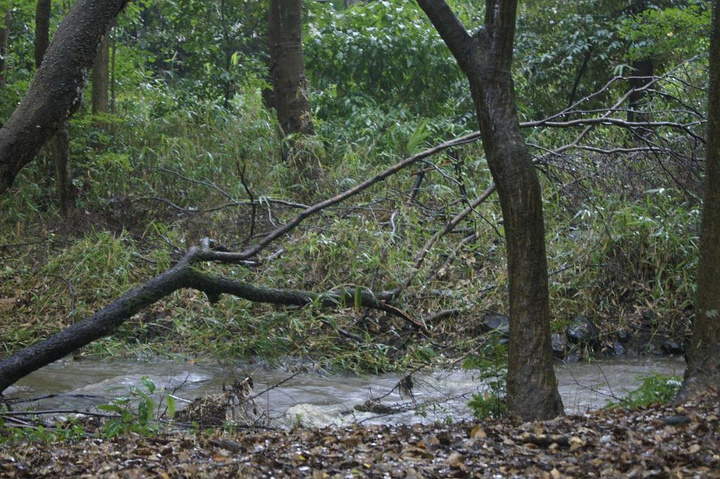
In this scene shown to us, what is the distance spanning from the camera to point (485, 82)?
4059 millimetres

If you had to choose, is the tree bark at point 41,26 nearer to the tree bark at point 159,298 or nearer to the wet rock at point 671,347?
the tree bark at point 159,298

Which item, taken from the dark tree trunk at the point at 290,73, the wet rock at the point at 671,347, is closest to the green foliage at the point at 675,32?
the wet rock at the point at 671,347

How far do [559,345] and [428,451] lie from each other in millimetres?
3627

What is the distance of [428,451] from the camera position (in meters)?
3.56

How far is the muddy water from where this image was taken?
5.31 metres

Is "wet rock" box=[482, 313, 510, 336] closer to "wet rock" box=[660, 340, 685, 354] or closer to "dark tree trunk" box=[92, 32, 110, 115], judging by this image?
"wet rock" box=[660, 340, 685, 354]

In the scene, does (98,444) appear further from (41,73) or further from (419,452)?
(41,73)

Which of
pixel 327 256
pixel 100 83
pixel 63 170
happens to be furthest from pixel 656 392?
pixel 100 83

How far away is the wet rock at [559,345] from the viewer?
6.89 metres

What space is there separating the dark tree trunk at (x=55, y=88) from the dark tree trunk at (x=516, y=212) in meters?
2.03

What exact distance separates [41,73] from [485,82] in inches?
91.3

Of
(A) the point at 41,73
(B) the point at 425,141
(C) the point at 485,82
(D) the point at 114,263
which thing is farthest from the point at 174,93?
(C) the point at 485,82

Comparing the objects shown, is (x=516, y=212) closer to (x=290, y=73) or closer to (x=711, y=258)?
(x=711, y=258)

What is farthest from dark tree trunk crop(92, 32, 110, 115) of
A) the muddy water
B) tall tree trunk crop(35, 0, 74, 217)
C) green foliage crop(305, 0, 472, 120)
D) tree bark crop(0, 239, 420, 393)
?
tree bark crop(0, 239, 420, 393)
